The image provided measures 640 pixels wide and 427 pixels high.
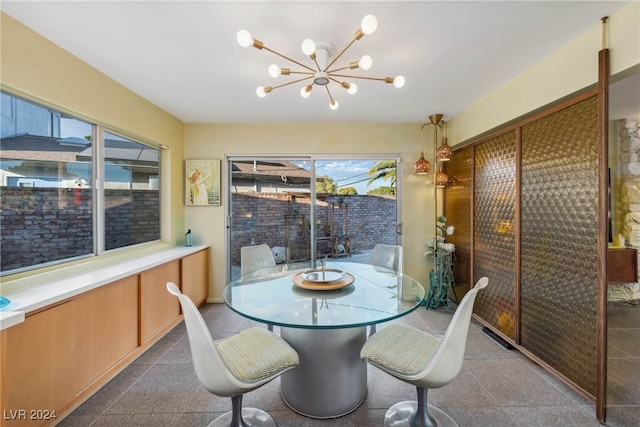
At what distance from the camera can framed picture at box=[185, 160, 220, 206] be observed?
3.75 metres

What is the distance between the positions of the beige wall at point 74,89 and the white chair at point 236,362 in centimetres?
176

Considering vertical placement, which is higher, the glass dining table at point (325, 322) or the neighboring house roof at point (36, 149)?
the neighboring house roof at point (36, 149)

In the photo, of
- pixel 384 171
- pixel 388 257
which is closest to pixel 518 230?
pixel 388 257

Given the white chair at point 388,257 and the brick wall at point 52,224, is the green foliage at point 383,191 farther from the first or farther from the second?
the brick wall at point 52,224

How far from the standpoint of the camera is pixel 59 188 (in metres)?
2.07

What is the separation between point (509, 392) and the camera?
1.97m

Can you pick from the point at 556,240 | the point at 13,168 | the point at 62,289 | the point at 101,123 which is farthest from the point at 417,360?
the point at 101,123

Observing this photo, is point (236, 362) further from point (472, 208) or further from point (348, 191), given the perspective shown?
point (472, 208)

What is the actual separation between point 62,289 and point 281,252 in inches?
97.8

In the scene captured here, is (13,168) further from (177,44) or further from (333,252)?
(333,252)

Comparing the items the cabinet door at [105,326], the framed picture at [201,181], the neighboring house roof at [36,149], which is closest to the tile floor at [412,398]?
the cabinet door at [105,326]

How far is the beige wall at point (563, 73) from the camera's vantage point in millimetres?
1588

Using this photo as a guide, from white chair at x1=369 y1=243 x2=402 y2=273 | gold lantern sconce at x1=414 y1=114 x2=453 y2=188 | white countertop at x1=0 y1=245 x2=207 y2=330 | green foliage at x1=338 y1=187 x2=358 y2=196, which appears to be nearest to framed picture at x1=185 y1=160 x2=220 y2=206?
white countertop at x1=0 y1=245 x2=207 y2=330

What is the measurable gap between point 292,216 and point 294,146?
1.00 meters
